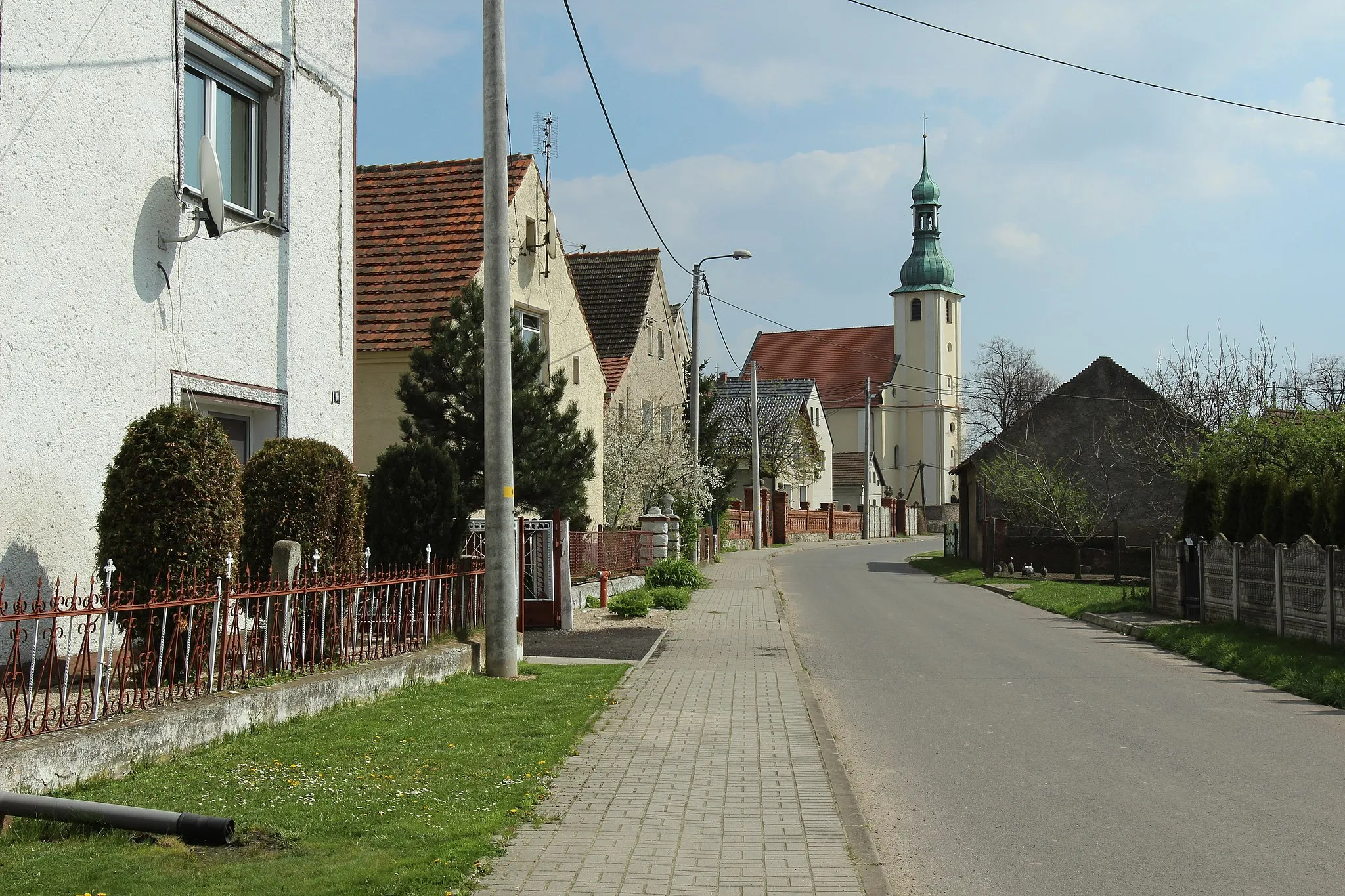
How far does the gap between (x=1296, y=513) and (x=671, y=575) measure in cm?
1220

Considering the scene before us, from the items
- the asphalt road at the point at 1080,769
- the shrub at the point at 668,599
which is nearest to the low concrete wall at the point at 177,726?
the asphalt road at the point at 1080,769

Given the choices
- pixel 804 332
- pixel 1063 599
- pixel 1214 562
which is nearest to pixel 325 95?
pixel 1214 562

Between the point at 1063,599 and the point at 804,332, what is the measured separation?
8553 cm

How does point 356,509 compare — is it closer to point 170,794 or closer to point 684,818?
point 170,794

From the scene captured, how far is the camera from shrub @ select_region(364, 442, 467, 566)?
1361 centimetres

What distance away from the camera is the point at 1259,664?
1458 centimetres

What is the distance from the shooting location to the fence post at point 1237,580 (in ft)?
61.1

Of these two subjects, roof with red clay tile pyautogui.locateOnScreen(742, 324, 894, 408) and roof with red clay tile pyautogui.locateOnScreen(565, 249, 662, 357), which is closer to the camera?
roof with red clay tile pyautogui.locateOnScreen(565, 249, 662, 357)

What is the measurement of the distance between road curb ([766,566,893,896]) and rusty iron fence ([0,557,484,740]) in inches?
150

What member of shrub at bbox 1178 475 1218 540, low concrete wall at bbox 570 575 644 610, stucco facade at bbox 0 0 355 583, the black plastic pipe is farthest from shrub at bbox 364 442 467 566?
shrub at bbox 1178 475 1218 540

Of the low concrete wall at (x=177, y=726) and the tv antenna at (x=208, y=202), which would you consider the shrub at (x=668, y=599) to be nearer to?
the low concrete wall at (x=177, y=726)

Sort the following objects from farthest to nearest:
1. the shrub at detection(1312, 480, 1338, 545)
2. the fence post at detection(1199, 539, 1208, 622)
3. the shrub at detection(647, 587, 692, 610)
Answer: the shrub at detection(647, 587, 692, 610) < the fence post at detection(1199, 539, 1208, 622) < the shrub at detection(1312, 480, 1338, 545)

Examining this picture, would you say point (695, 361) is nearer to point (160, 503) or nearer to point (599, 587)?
point (599, 587)

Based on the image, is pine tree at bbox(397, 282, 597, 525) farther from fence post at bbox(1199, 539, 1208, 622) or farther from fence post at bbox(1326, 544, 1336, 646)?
fence post at bbox(1199, 539, 1208, 622)
